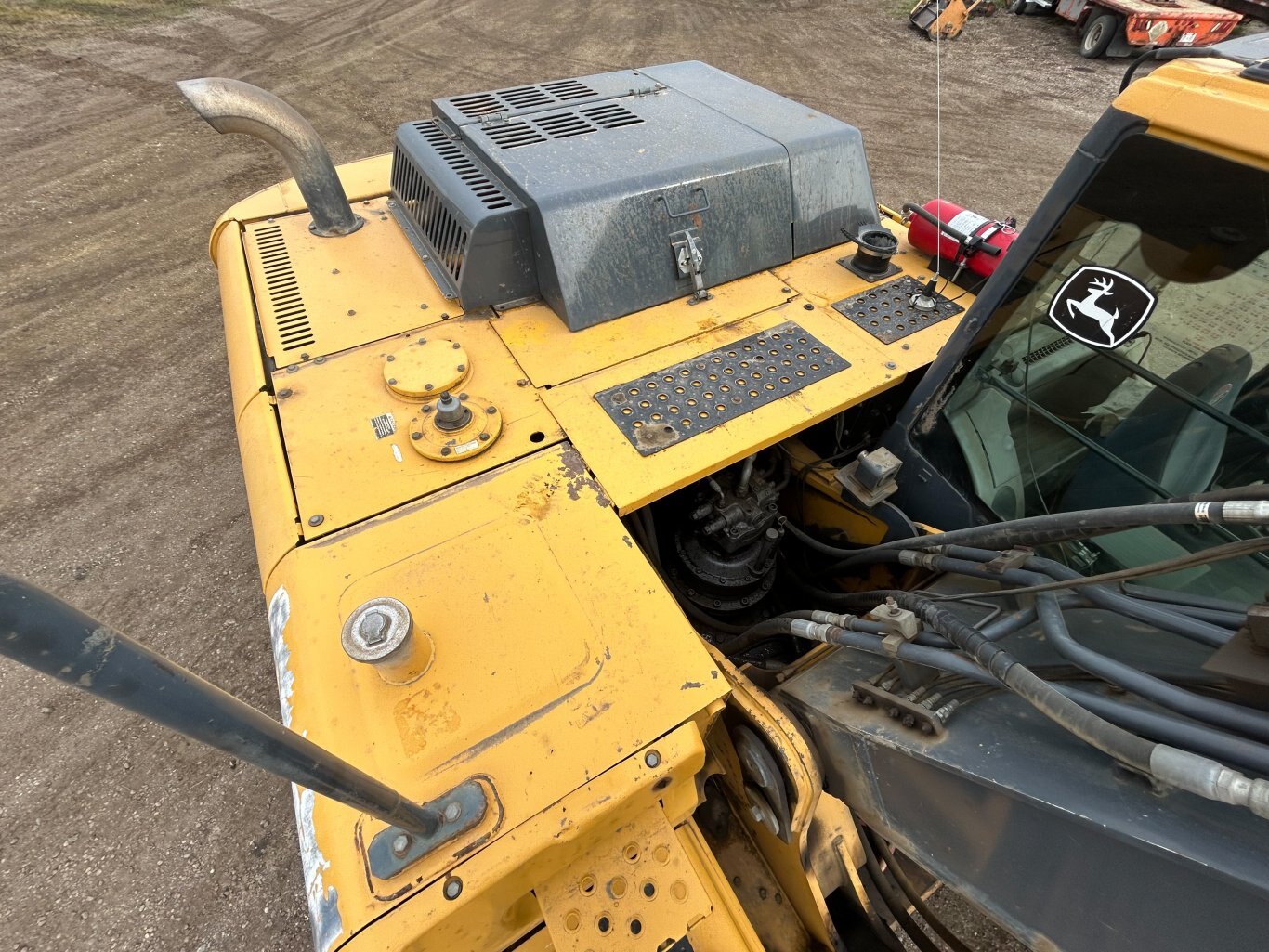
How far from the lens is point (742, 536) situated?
7.64 ft

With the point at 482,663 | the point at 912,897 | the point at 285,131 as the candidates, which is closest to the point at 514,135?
the point at 285,131

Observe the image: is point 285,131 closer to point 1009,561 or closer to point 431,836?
point 431,836

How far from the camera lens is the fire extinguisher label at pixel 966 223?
2.47 m

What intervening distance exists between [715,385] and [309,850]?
1636mm

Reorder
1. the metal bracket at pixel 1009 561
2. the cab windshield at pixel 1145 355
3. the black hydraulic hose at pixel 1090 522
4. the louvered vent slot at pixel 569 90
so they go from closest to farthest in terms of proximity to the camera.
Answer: the black hydraulic hose at pixel 1090 522, the cab windshield at pixel 1145 355, the metal bracket at pixel 1009 561, the louvered vent slot at pixel 569 90

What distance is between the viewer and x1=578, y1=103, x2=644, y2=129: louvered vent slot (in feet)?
8.52

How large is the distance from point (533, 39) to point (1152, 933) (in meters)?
11.8

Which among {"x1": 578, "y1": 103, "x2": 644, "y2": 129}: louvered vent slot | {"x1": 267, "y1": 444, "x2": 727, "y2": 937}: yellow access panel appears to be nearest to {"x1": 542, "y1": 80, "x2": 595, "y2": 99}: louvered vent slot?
{"x1": 578, "y1": 103, "x2": 644, "y2": 129}: louvered vent slot

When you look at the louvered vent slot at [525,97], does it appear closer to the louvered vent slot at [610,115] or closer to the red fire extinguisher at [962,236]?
the louvered vent slot at [610,115]

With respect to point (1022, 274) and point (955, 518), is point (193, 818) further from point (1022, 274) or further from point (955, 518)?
point (1022, 274)

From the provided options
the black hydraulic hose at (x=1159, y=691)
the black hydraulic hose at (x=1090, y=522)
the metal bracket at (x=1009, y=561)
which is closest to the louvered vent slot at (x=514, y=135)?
the black hydraulic hose at (x=1090, y=522)

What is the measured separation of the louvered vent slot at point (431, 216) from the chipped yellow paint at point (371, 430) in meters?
0.34

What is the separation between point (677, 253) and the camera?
2.33 metres

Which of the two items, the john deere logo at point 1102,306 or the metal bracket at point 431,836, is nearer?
the metal bracket at point 431,836
